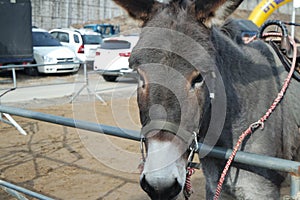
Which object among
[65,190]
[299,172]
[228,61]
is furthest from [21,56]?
[299,172]

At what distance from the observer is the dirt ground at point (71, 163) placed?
4.61 m

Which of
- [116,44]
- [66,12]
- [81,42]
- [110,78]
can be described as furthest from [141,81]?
[66,12]

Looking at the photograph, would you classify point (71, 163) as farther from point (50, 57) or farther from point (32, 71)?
point (32, 71)

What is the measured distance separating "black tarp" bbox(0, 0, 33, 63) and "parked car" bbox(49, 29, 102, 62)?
3104 millimetres

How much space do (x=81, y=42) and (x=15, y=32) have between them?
3.77 meters

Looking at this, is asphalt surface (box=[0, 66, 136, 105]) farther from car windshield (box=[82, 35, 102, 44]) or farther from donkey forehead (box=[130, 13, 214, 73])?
donkey forehead (box=[130, 13, 214, 73])

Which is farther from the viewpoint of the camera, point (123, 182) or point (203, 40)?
point (123, 182)

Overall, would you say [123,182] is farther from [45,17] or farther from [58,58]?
[45,17]

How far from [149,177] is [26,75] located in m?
15.1

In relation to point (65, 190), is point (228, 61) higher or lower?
higher

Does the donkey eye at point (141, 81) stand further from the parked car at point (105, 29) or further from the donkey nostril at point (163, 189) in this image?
the parked car at point (105, 29)

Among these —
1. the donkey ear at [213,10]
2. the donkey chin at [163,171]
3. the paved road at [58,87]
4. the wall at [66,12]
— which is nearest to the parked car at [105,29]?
the wall at [66,12]

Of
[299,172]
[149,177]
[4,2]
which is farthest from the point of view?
[4,2]

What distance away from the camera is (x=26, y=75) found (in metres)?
15.6
